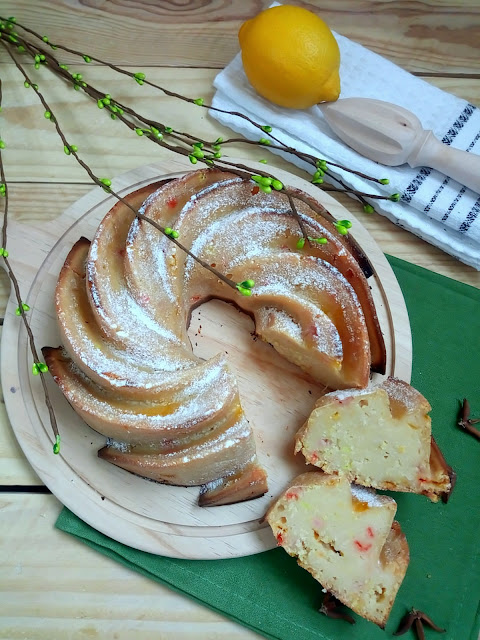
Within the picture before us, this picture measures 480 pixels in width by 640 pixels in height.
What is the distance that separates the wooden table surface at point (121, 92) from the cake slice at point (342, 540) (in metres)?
0.57

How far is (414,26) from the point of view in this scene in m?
2.58

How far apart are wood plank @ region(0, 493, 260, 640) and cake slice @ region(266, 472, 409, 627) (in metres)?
0.35

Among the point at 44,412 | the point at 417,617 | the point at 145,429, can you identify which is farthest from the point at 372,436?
the point at 44,412

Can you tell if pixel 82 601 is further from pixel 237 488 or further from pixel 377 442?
pixel 377 442

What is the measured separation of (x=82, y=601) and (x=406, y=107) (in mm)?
2102

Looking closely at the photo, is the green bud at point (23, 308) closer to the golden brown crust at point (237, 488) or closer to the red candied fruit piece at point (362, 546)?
the golden brown crust at point (237, 488)

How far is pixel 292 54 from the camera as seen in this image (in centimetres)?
213

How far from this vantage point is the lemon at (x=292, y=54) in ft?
7.00

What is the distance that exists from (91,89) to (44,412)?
1.18m

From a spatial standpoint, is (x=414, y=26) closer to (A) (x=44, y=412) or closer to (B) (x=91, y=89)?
(B) (x=91, y=89)

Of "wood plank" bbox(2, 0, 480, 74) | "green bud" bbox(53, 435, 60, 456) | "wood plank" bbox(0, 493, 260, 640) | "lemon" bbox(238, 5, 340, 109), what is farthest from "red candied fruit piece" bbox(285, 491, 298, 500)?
"wood plank" bbox(2, 0, 480, 74)

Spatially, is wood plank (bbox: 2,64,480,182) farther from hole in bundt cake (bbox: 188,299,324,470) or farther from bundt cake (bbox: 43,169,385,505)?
hole in bundt cake (bbox: 188,299,324,470)

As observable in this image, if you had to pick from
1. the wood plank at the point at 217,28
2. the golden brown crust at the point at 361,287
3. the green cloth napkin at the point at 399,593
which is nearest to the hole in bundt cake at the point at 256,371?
the golden brown crust at the point at 361,287

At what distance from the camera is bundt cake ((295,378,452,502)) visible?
77.1 inches
